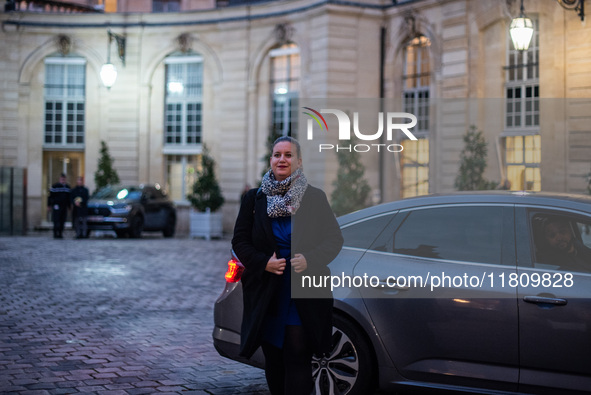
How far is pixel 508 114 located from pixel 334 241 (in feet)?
61.7

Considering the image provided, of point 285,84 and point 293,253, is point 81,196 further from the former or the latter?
point 293,253

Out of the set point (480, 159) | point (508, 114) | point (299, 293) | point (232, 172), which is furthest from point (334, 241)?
point (232, 172)

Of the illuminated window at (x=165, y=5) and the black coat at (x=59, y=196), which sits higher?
the illuminated window at (x=165, y=5)

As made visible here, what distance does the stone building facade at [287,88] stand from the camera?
68.4 ft

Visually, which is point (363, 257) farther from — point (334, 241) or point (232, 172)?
point (232, 172)

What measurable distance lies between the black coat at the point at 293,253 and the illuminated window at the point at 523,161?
17.1 metres

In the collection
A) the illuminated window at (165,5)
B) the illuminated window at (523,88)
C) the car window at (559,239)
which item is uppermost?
the illuminated window at (165,5)

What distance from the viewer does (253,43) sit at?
96.6 feet

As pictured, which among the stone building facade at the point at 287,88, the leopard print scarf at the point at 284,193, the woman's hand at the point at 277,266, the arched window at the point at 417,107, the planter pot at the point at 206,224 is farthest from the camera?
the planter pot at the point at 206,224

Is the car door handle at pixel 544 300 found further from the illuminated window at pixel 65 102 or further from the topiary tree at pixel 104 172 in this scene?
the illuminated window at pixel 65 102

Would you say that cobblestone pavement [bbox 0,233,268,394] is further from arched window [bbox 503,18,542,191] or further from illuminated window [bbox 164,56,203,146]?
illuminated window [bbox 164,56,203,146]

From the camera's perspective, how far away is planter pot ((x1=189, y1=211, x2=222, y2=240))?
1007 inches

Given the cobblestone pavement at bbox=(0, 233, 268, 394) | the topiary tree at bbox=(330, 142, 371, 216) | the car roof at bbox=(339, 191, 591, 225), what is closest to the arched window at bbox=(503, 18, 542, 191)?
the topiary tree at bbox=(330, 142, 371, 216)

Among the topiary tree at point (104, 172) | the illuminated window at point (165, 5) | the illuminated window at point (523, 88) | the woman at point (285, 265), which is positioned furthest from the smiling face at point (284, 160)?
the illuminated window at point (165, 5)
